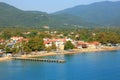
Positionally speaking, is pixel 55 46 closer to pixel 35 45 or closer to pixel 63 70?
pixel 35 45

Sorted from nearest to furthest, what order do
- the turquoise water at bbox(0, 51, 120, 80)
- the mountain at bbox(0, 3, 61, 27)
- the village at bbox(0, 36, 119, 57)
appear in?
the turquoise water at bbox(0, 51, 120, 80), the village at bbox(0, 36, 119, 57), the mountain at bbox(0, 3, 61, 27)

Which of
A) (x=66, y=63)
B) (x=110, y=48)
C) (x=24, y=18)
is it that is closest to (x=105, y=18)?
(x=24, y=18)

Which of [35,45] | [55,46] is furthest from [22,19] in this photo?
[35,45]

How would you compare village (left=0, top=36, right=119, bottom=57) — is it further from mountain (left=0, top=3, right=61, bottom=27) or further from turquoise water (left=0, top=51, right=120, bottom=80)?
mountain (left=0, top=3, right=61, bottom=27)

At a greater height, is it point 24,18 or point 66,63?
point 24,18

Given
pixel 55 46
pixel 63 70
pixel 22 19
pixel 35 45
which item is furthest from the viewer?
pixel 22 19

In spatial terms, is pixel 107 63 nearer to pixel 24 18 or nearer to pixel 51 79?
pixel 51 79

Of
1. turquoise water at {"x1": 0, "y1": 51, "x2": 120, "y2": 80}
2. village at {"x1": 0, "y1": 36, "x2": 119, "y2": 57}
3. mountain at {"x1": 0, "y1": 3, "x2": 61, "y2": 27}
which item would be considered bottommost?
turquoise water at {"x1": 0, "y1": 51, "x2": 120, "y2": 80}

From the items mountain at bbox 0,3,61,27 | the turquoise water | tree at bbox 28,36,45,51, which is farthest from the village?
mountain at bbox 0,3,61,27
